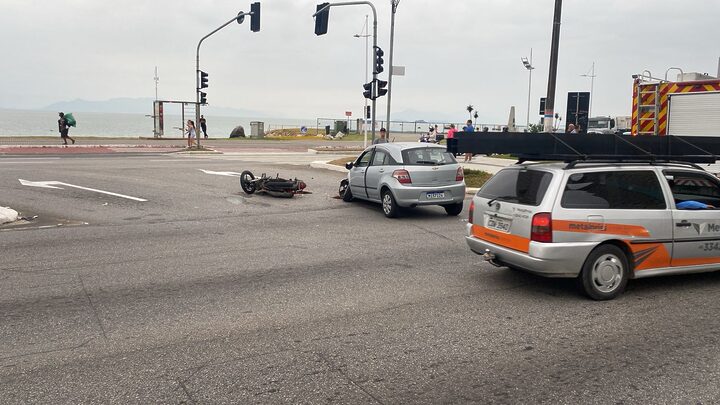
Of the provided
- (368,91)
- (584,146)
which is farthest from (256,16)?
(584,146)

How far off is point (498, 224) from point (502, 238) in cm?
18

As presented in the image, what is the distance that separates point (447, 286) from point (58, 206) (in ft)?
31.2

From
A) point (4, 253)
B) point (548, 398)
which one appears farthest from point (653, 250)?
point (4, 253)

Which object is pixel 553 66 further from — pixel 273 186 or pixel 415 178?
pixel 273 186

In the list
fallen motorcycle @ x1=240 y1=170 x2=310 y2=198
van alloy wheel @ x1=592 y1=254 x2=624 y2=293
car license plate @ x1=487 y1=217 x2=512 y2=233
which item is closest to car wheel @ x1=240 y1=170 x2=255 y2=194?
fallen motorcycle @ x1=240 y1=170 x2=310 y2=198

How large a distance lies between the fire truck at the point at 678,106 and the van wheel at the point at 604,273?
8970 millimetres

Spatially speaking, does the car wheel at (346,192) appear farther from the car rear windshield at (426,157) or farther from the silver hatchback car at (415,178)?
the car rear windshield at (426,157)

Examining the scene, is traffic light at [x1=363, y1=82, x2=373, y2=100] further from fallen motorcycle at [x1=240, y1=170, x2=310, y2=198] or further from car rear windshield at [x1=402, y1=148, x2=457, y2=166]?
car rear windshield at [x1=402, y1=148, x2=457, y2=166]

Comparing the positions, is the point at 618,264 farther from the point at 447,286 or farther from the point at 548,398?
the point at 548,398

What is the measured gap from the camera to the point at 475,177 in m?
18.6

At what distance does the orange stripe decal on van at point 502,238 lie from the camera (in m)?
6.44

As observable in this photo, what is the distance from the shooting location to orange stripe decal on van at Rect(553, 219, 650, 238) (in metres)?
6.20

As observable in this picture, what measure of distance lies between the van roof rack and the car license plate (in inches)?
38.0

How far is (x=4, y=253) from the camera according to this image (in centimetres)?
851
